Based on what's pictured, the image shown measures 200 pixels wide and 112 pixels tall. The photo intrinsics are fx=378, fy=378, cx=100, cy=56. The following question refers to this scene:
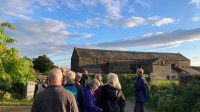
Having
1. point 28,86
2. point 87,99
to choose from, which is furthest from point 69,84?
point 28,86

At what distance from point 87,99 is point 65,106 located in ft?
9.15

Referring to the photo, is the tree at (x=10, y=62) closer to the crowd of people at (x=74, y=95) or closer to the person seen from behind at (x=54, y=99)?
the crowd of people at (x=74, y=95)

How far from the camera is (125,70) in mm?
88312

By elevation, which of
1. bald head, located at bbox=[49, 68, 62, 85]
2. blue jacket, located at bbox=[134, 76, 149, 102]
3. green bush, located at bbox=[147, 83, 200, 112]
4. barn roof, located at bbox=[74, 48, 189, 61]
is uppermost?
barn roof, located at bbox=[74, 48, 189, 61]

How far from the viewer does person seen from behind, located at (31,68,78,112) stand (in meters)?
6.46

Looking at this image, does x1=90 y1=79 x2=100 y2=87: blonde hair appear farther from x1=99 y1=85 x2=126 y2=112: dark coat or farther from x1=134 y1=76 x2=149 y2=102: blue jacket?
x1=134 y1=76 x2=149 y2=102: blue jacket

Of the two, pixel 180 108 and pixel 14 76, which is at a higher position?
pixel 14 76

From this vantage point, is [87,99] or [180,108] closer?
[87,99]

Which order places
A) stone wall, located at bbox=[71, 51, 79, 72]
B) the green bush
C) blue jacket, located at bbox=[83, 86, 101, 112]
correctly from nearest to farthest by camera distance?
blue jacket, located at bbox=[83, 86, 101, 112] < the green bush < stone wall, located at bbox=[71, 51, 79, 72]

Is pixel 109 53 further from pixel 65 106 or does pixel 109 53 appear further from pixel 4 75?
pixel 65 106

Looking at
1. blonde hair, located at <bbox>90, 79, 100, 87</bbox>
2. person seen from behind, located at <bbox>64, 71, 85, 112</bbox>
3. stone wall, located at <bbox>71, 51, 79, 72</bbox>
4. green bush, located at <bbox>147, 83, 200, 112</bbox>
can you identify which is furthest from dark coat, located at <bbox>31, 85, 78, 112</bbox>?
stone wall, located at <bbox>71, 51, 79, 72</bbox>

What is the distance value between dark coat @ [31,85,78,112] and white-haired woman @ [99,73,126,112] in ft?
11.8

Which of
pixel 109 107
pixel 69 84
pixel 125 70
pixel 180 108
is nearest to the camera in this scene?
pixel 69 84

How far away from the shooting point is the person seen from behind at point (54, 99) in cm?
646
